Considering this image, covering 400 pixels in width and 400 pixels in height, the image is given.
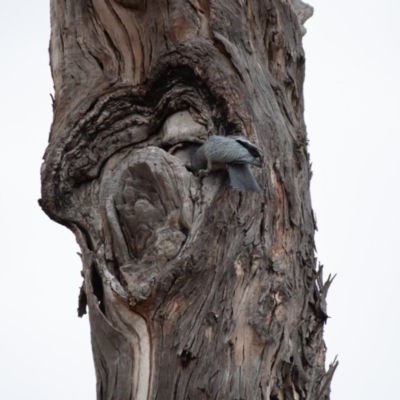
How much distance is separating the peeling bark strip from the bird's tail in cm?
7

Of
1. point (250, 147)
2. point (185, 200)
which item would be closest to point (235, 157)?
point (250, 147)

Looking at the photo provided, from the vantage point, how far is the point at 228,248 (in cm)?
299

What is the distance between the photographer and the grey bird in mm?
2998

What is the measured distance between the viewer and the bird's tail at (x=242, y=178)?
9.84 ft

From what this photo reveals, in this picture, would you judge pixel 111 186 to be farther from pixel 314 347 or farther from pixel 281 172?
pixel 314 347

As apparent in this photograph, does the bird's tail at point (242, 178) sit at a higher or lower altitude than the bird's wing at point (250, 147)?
lower

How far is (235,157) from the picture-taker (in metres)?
2.97

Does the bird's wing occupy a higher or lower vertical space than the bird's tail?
higher

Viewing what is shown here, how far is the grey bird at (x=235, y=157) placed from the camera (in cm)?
300

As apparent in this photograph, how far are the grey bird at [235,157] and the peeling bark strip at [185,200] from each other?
7 centimetres

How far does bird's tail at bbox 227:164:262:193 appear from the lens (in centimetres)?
300

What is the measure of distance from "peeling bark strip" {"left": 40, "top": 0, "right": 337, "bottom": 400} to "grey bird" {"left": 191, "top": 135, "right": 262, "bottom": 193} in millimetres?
71

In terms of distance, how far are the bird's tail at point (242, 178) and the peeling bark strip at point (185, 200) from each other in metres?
0.07

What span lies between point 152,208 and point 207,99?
0.41 meters
